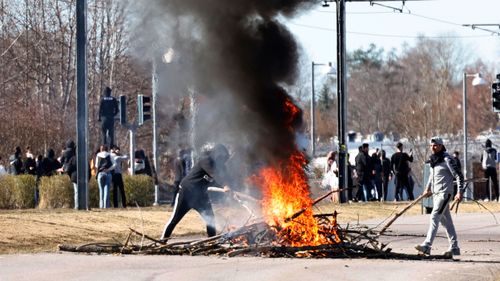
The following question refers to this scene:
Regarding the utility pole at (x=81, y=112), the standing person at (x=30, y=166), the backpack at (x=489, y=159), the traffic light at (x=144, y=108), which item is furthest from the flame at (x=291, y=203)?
the backpack at (x=489, y=159)

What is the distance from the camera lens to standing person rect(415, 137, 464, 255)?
18.4 meters

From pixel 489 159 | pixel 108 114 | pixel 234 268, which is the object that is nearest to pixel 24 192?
pixel 108 114

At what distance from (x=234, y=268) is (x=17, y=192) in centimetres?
1469

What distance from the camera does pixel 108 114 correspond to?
1373 inches

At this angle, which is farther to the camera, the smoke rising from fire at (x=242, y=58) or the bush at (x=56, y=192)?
the bush at (x=56, y=192)

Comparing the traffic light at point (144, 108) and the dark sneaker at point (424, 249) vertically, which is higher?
the traffic light at point (144, 108)

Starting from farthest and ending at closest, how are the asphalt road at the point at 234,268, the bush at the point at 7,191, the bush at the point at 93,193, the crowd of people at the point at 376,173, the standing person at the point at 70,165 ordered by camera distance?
the crowd of people at the point at 376,173 < the bush at the point at 93,193 < the bush at the point at 7,191 < the standing person at the point at 70,165 < the asphalt road at the point at 234,268

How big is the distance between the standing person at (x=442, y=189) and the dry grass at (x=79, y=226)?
2.73m

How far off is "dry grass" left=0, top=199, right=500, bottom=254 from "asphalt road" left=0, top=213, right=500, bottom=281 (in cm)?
241

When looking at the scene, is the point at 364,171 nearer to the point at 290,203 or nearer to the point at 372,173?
the point at 372,173

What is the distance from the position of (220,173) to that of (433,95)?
81089 millimetres

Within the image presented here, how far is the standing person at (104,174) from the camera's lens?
97.5ft

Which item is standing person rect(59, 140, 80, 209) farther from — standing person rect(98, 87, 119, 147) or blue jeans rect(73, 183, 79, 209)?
standing person rect(98, 87, 119, 147)

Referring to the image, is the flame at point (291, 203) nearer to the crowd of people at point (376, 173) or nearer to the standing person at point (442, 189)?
the standing person at point (442, 189)
